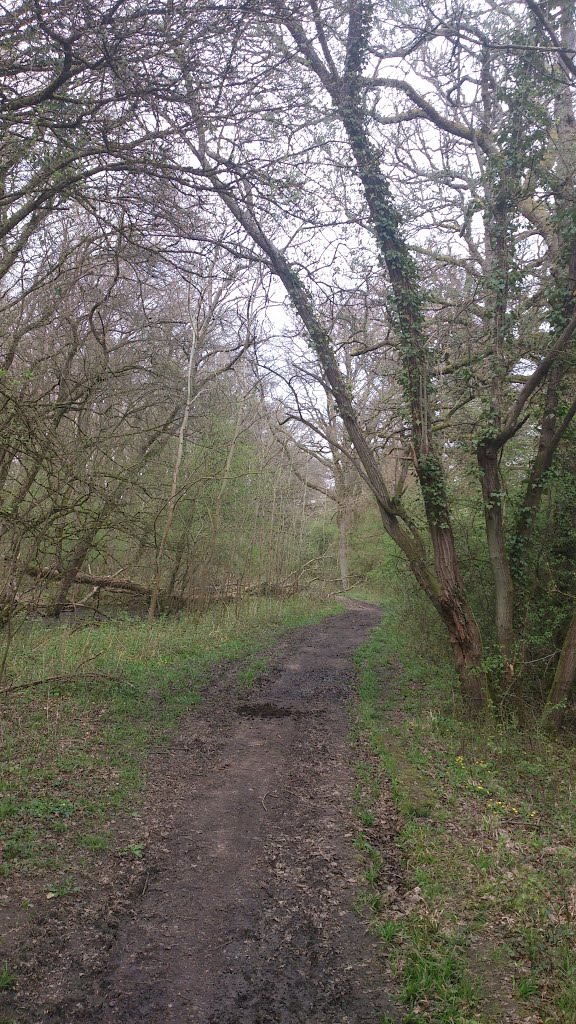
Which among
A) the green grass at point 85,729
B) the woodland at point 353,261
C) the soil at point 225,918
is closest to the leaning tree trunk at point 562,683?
the woodland at point 353,261

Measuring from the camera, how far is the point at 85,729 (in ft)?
19.2

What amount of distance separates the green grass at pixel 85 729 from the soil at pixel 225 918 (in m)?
0.30

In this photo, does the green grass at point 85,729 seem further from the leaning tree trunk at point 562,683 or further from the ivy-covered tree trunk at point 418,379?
the leaning tree trunk at point 562,683

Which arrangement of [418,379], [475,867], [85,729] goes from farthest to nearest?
[418,379]
[85,729]
[475,867]

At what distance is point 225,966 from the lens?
2979 millimetres

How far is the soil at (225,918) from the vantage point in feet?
8.97

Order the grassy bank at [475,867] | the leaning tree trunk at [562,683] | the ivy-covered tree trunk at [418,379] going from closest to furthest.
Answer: the grassy bank at [475,867]
the leaning tree trunk at [562,683]
the ivy-covered tree trunk at [418,379]

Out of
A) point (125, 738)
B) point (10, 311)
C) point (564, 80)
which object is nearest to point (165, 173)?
point (10, 311)

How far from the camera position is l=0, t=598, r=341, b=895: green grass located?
3.96 metres

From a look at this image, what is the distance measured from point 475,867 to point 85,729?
3.81 meters

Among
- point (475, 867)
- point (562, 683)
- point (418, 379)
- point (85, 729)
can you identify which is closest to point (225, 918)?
point (475, 867)

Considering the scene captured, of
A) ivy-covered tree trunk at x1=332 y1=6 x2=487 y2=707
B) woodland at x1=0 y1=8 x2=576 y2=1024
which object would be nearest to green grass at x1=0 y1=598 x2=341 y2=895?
woodland at x1=0 y1=8 x2=576 y2=1024

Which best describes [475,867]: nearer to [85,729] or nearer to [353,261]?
[85,729]

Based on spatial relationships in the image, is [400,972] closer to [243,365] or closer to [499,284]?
[499,284]
